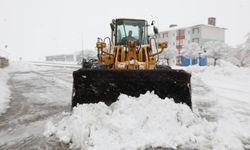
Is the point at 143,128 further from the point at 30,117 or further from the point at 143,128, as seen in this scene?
the point at 30,117

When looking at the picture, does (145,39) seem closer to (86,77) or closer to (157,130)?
(86,77)

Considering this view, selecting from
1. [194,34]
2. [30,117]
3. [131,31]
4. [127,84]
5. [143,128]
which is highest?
[194,34]

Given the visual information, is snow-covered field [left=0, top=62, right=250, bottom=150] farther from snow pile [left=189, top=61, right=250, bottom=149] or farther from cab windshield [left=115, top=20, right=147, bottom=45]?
cab windshield [left=115, top=20, right=147, bottom=45]

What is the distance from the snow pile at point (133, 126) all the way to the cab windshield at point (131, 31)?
3012 mm

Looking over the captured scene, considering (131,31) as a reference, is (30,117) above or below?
below

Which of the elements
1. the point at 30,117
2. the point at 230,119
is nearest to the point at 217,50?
the point at 230,119

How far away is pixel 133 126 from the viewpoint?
516cm

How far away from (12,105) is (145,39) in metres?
4.51

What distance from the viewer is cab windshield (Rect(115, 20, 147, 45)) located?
28.1 feet

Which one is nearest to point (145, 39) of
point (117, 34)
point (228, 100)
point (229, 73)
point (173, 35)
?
point (117, 34)

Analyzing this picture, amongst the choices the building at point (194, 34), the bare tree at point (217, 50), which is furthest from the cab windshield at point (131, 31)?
the building at point (194, 34)

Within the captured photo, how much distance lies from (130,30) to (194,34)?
2135 inches

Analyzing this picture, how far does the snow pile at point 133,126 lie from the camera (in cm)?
481

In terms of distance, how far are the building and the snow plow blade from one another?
168 ft
